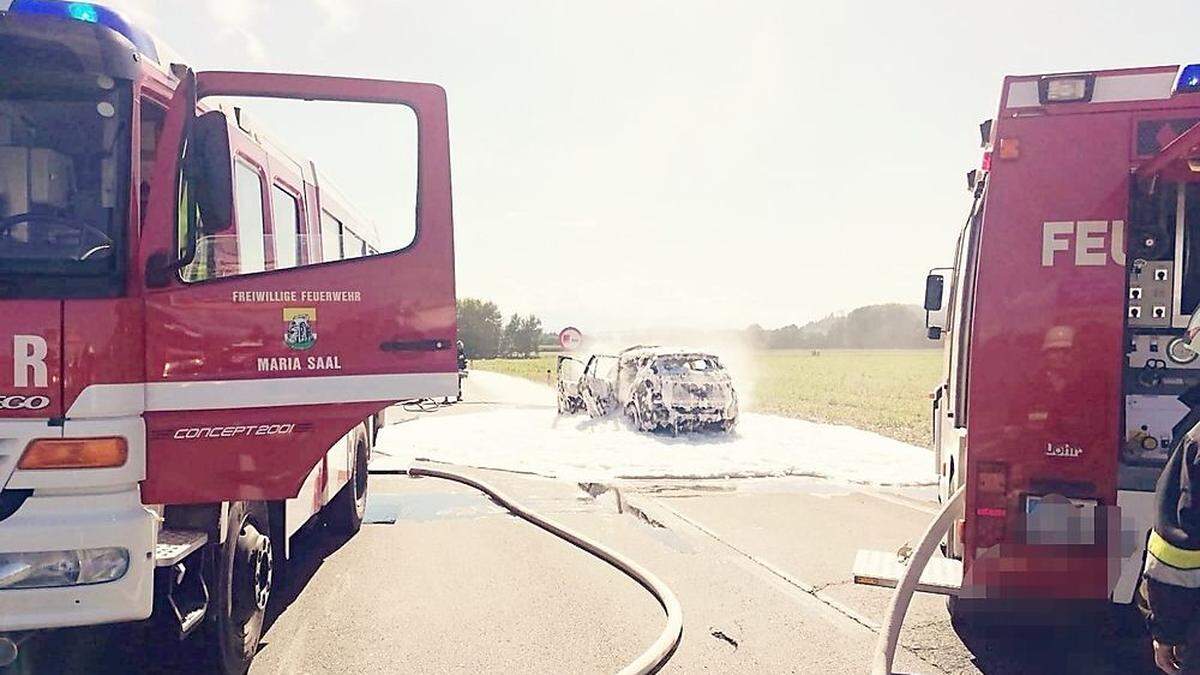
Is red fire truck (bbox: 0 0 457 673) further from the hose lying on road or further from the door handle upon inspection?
the hose lying on road

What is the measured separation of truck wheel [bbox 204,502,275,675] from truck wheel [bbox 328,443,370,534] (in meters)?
2.52

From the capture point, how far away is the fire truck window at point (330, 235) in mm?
5512

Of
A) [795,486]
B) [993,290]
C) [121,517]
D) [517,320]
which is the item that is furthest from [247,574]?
[517,320]

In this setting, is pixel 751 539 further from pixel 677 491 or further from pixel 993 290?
pixel 993 290

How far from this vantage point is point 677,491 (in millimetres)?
10891

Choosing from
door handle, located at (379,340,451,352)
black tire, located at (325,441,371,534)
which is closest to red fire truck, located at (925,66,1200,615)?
door handle, located at (379,340,451,352)

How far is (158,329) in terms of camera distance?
3.97m

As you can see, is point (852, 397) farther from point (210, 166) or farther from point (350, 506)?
point (210, 166)

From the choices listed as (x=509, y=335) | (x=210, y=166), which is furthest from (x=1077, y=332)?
→ (x=509, y=335)

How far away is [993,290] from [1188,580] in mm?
1972

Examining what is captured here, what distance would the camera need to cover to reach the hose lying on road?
4.86 meters

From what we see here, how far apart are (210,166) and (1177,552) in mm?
3756

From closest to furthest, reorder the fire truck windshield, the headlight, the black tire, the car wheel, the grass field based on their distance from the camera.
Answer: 1. the headlight
2. the fire truck windshield
3. the black tire
4. the car wheel
5. the grass field

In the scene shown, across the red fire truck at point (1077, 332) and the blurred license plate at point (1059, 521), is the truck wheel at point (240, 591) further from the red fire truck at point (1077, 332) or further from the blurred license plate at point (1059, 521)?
the blurred license plate at point (1059, 521)
